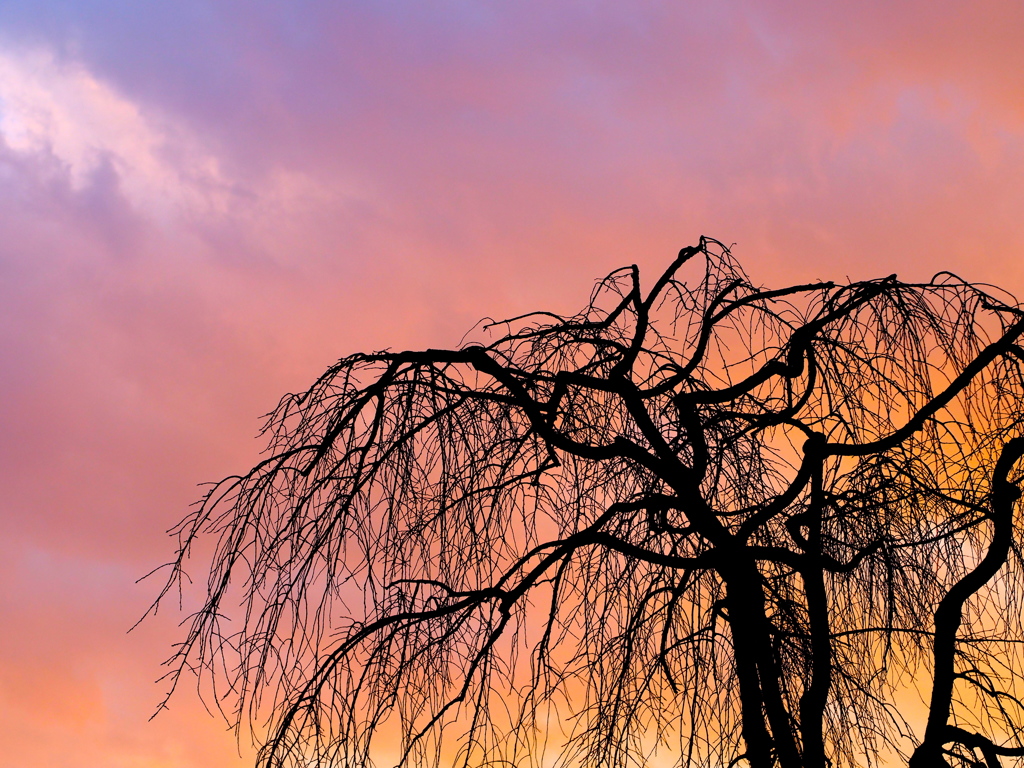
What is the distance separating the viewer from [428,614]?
9.40 ft

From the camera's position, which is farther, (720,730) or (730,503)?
(730,503)

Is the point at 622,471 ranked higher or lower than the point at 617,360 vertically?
lower

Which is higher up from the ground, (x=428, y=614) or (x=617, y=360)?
(x=617, y=360)

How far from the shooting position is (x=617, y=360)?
345 centimetres

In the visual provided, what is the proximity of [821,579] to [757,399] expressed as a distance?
721 millimetres

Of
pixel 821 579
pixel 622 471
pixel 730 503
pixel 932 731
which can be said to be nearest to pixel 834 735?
pixel 932 731

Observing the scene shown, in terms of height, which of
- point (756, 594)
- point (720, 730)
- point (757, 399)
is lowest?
point (720, 730)

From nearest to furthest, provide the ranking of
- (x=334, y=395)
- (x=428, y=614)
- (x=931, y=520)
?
1. (x=428, y=614)
2. (x=334, y=395)
3. (x=931, y=520)

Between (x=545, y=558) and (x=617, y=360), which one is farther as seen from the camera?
(x=617, y=360)

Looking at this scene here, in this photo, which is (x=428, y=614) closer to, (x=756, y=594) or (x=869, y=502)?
(x=756, y=594)

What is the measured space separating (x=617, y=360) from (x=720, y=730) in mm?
1333

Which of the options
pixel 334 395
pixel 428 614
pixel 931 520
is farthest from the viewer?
pixel 931 520

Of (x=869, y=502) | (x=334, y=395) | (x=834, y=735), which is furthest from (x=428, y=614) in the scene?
(x=869, y=502)

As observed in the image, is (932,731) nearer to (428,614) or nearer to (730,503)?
(730,503)
